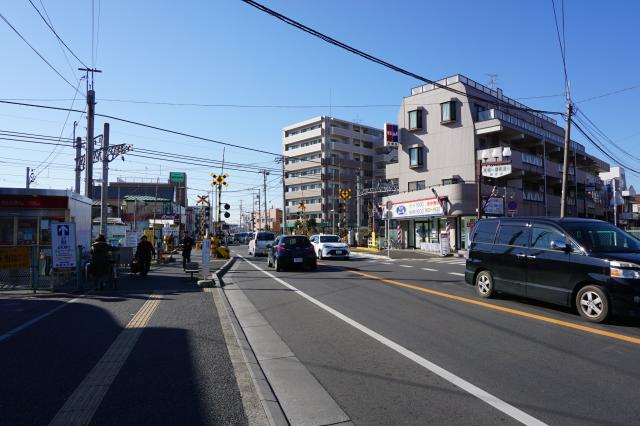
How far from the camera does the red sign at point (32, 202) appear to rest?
634 inches

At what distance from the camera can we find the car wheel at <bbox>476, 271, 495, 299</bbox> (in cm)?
1051

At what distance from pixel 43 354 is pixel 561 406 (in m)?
6.41

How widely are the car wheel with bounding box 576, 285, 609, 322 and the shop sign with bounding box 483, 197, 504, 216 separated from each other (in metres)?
22.5

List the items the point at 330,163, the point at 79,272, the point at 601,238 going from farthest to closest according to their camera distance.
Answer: the point at 330,163
the point at 79,272
the point at 601,238

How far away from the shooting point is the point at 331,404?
4352 mm

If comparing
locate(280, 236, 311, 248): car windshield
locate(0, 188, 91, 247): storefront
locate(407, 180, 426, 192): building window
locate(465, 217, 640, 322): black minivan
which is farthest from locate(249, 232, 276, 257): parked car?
locate(465, 217, 640, 322): black minivan

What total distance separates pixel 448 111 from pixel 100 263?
32274 mm

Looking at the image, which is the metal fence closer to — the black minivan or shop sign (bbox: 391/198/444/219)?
the black minivan

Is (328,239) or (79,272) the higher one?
(328,239)

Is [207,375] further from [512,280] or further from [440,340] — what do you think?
[512,280]

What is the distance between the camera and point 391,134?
1686 inches

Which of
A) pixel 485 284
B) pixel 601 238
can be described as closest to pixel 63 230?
pixel 485 284

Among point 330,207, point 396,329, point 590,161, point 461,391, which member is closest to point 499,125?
point 590,161

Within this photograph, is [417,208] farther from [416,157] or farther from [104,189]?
[104,189]
